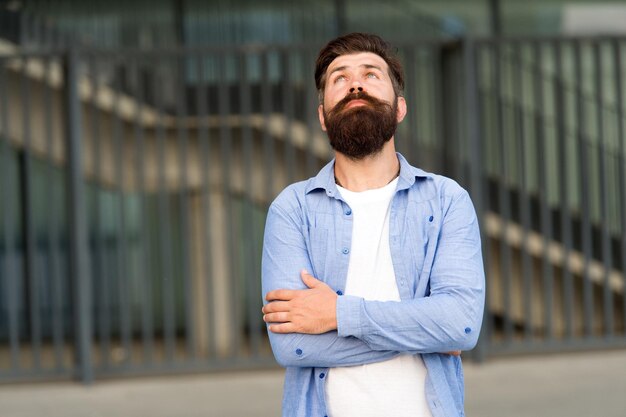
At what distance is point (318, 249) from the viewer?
234 cm

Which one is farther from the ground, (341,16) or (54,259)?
(341,16)

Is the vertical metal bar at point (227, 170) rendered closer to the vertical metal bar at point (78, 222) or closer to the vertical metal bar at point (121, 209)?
the vertical metal bar at point (121, 209)

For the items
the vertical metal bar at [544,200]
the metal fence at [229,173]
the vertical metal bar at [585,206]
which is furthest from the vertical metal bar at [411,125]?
the vertical metal bar at [585,206]

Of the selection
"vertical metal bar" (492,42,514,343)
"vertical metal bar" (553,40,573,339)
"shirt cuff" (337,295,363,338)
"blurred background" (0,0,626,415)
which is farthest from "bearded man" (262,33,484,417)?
"vertical metal bar" (553,40,573,339)

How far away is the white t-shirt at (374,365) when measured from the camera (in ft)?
7.25

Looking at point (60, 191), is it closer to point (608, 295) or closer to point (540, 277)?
point (540, 277)

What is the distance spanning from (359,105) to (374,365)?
559 mm

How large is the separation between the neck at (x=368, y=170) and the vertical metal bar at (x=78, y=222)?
4.79 m

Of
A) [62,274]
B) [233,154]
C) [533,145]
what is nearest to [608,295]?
[533,145]

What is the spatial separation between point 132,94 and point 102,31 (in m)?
1.87

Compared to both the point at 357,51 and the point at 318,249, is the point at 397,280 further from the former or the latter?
the point at 357,51

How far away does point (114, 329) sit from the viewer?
9297mm

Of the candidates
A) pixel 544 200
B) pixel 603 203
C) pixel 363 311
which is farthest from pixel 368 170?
pixel 603 203

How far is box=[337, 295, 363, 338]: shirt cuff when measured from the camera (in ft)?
7.25
